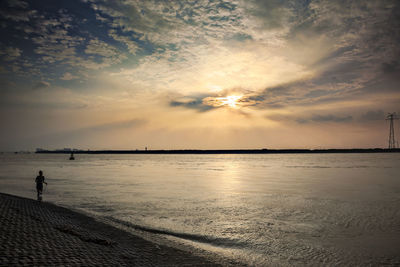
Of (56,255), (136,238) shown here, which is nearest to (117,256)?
(56,255)

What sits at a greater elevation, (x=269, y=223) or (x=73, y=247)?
(x=73, y=247)

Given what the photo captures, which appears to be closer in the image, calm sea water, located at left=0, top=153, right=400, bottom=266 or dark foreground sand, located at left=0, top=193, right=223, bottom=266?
dark foreground sand, located at left=0, top=193, right=223, bottom=266

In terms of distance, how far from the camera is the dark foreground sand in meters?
8.80

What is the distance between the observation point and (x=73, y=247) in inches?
404

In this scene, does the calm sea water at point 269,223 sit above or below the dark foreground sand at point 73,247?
below

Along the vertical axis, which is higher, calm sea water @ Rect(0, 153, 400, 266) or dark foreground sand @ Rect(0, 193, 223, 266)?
dark foreground sand @ Rect(0, 193, 223, 266)

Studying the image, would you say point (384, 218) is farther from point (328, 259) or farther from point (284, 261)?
point (284, 261)

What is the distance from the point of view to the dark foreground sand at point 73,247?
8.80 m

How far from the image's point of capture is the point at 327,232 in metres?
14.6

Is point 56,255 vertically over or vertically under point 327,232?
over

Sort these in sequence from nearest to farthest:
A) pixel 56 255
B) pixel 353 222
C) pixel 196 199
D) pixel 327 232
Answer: pixel 56 255 → pixel 327 232 → pixel 353 222 → pixel 196 199

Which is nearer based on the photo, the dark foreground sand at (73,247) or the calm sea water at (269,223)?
the dark foreground sand at (73,247)

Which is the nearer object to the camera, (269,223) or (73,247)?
(73,247)

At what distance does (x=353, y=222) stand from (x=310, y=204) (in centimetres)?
599
